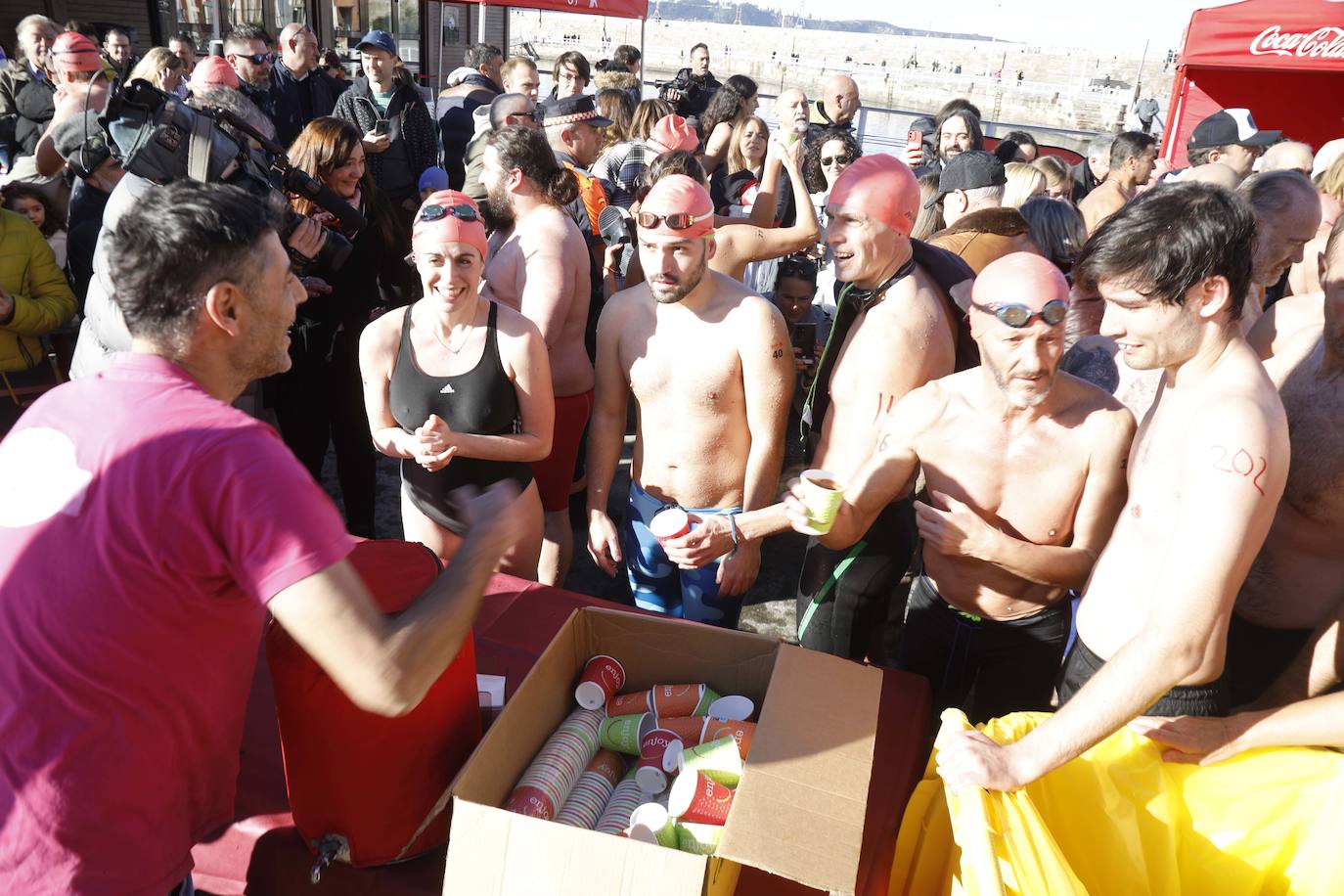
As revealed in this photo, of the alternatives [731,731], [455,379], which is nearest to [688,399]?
[455,379]

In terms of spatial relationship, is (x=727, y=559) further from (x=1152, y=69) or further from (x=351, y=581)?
(x=1152, y=69)

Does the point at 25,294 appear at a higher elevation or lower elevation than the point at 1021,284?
lower

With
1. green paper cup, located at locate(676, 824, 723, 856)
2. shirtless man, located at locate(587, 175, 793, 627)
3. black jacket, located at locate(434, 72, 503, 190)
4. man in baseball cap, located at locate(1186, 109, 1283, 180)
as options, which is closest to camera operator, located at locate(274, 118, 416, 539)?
shirtless man, located at locate(587, 175, 793, 627)

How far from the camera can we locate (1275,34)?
8.68 meters

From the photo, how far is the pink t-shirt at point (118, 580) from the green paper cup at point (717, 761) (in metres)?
0.79

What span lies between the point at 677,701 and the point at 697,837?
1.32 ft

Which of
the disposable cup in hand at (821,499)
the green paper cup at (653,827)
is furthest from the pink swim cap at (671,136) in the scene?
the green paper cup at (653,827)

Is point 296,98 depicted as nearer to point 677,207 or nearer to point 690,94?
point 690,94

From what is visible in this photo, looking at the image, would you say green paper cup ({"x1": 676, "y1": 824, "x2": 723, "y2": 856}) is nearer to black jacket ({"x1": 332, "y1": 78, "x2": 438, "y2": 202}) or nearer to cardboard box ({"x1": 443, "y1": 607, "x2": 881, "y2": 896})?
cardboard box ({"x1": 443, "y1": 607, "x2": 881, "y2": 896})

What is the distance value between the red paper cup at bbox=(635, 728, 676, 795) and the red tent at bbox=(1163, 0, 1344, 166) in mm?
10280

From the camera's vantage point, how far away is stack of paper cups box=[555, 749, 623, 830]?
5.17 ft

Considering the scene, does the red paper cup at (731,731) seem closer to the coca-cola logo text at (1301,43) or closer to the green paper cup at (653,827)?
the green paper cup at (653,827)

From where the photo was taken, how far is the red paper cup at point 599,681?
73.5 inches

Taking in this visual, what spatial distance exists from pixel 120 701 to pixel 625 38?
248ft
